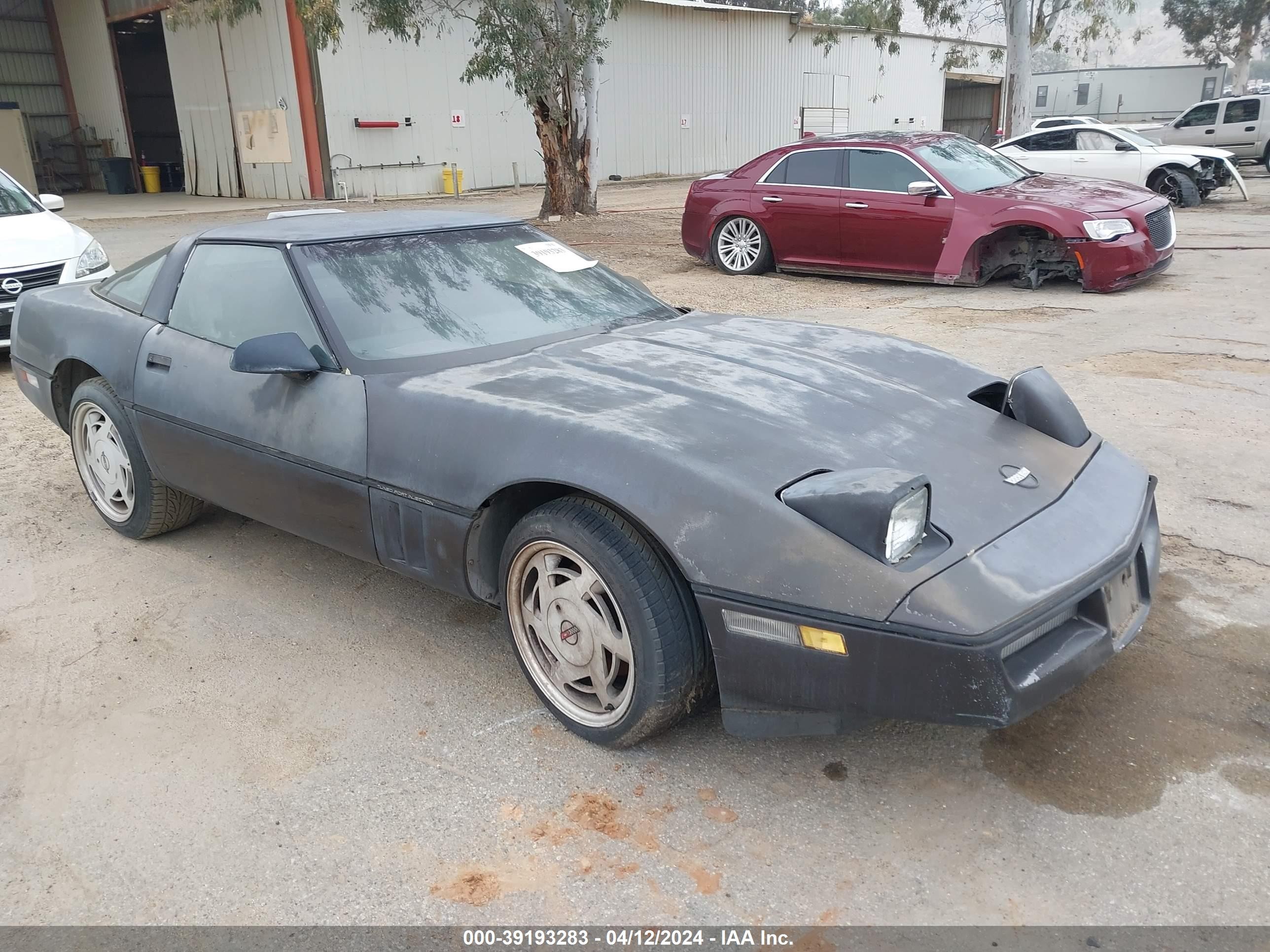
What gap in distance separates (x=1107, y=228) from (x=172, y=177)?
85.2 ft

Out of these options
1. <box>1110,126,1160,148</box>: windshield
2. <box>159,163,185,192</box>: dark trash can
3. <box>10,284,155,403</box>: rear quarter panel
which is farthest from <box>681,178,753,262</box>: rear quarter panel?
<box>159,163,185,192</box>: dark trash can

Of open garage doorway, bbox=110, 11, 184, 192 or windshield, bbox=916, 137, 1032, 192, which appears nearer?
windshield, bbox=916, 137, 1032, 192

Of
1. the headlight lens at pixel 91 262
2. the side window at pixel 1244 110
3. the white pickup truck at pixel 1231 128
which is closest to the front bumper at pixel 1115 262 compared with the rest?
the headlight lens at pixel 91 262

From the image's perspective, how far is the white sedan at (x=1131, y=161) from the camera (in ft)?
48.8

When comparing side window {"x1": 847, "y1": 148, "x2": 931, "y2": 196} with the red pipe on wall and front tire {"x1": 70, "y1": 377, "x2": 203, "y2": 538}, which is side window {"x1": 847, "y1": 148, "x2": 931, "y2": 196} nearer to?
front tire {"x1": 70, "y1": 377, "x2": 203, "y2": 538}

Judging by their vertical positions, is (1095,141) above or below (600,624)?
above

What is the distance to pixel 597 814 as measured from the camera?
→ 2.46 m

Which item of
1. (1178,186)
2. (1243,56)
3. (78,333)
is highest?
(1243,56)

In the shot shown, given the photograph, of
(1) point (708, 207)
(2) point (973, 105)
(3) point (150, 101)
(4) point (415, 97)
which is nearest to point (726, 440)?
(1) point (708, 207)

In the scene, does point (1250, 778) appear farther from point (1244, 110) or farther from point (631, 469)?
point (1244, 110)

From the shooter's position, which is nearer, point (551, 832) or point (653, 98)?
point (551, 832)

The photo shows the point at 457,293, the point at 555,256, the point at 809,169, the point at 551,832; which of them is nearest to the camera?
the point at 551,832

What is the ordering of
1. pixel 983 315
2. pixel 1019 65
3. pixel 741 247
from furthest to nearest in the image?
pixel 1019 65
pixel 741 247
pixel 983 315

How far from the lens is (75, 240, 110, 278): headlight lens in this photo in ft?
25.1
